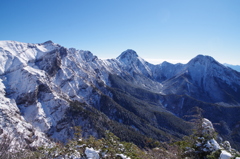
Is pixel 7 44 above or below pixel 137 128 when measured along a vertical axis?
above

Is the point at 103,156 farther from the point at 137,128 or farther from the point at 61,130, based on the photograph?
the point at 137,128

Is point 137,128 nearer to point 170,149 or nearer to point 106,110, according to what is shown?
point 106,110

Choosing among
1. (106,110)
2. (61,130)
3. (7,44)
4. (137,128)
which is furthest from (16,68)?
(137,128)

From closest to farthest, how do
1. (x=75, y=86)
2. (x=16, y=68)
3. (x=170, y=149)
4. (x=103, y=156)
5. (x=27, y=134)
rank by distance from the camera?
1. (x=103, y=156)
2. (x=170, y=149)
3. (x=27, y=134)
4. (x=16, y=68)
5. (x=75, y=86)

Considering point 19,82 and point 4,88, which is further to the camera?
point 19,82

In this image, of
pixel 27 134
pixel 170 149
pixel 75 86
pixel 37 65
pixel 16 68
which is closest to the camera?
pixel 170 149

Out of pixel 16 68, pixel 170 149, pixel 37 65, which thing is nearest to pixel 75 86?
pixel 37 65

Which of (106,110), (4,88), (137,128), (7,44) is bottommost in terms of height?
(137,128)

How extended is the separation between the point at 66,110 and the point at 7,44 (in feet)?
323

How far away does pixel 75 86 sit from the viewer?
511 feet

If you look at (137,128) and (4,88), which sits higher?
(4,88)

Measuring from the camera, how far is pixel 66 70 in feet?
533

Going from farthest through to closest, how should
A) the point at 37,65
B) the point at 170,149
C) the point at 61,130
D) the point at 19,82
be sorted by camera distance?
the point at 37,65 → the point at 19,82 → the point at 61,130 → the point at 170,149

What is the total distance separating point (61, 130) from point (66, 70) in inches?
3175
